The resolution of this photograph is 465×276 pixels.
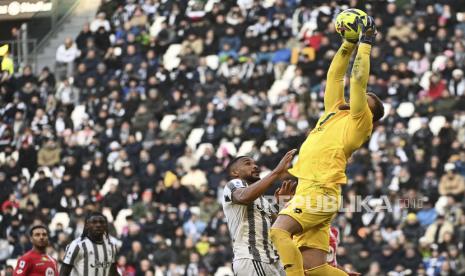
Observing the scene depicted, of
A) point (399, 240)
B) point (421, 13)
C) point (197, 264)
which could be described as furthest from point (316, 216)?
point (421, 13)

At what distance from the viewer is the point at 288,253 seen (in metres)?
10.7

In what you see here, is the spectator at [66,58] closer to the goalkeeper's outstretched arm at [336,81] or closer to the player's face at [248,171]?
the goalkeeper's outstretched arm at [336,81]

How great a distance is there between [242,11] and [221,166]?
15.4 ft

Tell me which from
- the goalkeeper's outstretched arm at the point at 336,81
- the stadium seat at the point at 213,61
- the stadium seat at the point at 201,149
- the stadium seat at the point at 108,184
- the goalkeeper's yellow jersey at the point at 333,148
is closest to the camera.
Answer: the goalkeeper's yellow jersey at the point at 333,148

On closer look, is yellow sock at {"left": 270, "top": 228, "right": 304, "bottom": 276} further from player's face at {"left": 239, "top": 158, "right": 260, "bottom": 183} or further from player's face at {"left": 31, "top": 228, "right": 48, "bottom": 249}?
player's face at {"left": 31, "top": 228, "right": 48, "bottom": 249}

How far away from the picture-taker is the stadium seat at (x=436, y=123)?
72.6 feet

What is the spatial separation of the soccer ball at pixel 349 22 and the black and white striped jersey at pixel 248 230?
5.14ft

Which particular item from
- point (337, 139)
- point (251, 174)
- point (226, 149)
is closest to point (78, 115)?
point (226, 149)

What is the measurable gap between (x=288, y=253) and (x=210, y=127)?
14.2 meters

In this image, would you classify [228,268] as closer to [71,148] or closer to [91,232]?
[71,148]

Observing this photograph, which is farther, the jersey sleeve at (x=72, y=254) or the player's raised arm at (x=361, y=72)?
the jersey sleeve at (x=72, y=254)

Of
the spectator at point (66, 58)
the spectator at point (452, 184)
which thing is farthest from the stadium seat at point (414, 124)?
the spectator at point (66, 58)

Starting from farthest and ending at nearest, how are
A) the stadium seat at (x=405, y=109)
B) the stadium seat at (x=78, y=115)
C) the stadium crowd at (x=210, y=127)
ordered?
the stadium seat at (x=78, y=115) → the stadium seat at (x=405, y=109) → the stadium crowd at (x=210, y=127)

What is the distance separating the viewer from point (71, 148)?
87.4 feet
